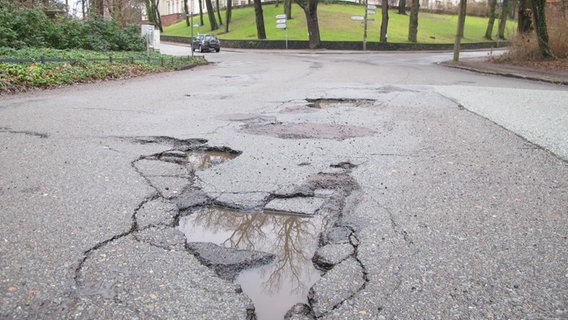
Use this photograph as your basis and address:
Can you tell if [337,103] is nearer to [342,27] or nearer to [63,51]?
[63,51]

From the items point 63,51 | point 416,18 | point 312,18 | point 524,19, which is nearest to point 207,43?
point 312,18

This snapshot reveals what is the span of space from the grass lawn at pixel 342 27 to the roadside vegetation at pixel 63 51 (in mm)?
26007

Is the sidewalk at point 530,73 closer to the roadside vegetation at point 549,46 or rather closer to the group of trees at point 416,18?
the roadside vegetation at point 549,46

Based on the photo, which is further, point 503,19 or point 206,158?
point 503,19

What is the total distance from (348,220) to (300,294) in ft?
3.90

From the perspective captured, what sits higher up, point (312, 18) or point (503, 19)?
point (503, 19)

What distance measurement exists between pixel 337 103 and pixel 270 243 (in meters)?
7.63

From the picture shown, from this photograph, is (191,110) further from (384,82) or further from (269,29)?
(269,29)

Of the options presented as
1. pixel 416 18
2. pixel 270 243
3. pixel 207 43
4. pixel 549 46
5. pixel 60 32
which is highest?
pixel 416 18

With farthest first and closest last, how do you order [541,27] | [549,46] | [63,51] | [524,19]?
[524,19] → [549,46] → [541,27] → [63,51]

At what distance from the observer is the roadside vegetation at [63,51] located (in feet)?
42.0

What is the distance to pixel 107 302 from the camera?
2.73 metres

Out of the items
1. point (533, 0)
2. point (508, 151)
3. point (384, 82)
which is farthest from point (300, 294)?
point (533, 0)

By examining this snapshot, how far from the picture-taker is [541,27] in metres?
22.6
